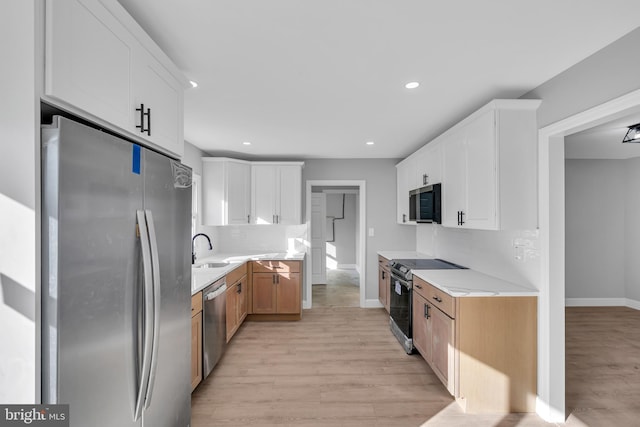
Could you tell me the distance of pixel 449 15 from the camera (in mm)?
1406

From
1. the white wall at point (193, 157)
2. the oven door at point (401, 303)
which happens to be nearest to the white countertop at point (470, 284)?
the oven door at point (401, 303)

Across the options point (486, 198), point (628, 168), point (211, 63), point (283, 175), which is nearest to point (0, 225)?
point (211, 63)

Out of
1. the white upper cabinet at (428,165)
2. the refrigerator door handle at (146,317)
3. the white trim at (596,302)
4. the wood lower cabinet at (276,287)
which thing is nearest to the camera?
the refrigerator door handle at (146,317)

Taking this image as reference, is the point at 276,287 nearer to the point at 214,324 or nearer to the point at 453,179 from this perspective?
the point at 214,324

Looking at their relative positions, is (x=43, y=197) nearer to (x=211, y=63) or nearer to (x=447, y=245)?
(x=211, y=63)

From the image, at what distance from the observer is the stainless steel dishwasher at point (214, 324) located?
2509mm

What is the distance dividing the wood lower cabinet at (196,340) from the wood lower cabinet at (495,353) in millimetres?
2062

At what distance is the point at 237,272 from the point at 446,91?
295cm

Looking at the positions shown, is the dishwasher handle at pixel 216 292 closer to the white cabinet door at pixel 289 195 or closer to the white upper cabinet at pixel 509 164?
the white cabinet door at pixel 289 195

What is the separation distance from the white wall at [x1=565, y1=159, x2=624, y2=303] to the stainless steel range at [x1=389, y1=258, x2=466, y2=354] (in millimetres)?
2783

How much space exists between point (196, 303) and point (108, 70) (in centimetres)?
176

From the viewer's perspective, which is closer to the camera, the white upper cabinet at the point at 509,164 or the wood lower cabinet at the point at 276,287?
the white upper cabinet at the point at 509,164

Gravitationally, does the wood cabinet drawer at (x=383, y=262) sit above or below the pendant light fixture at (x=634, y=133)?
below
